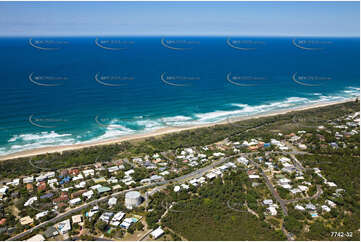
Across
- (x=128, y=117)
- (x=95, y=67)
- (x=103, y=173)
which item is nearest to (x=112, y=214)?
(x=103, y=173)

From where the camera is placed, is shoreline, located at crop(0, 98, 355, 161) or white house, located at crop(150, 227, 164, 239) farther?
shoreline, located at crop(0, 98, 355, 161)

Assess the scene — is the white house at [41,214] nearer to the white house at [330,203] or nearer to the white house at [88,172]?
the white house at [88,172]

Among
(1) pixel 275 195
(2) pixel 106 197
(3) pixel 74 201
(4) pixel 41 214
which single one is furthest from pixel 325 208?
(4) pixel 41 214

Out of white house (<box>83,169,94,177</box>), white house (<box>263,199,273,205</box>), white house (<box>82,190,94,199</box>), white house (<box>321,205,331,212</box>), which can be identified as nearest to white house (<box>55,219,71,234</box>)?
white house (<box>82,190,94,199</box>)

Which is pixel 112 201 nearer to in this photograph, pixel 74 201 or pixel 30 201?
pixel 74 201

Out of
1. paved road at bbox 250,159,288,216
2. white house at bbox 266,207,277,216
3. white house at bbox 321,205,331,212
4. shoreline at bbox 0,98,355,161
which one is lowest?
shoreline at bbox 0,98,355,161

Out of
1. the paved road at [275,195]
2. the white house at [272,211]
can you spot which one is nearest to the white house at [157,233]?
the white house at [272,211]

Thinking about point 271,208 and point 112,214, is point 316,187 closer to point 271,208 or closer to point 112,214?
point 271,208

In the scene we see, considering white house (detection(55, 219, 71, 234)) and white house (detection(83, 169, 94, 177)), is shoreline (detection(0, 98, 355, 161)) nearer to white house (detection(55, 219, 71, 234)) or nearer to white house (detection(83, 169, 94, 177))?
white house (detection(83, 169, 94, 177))
